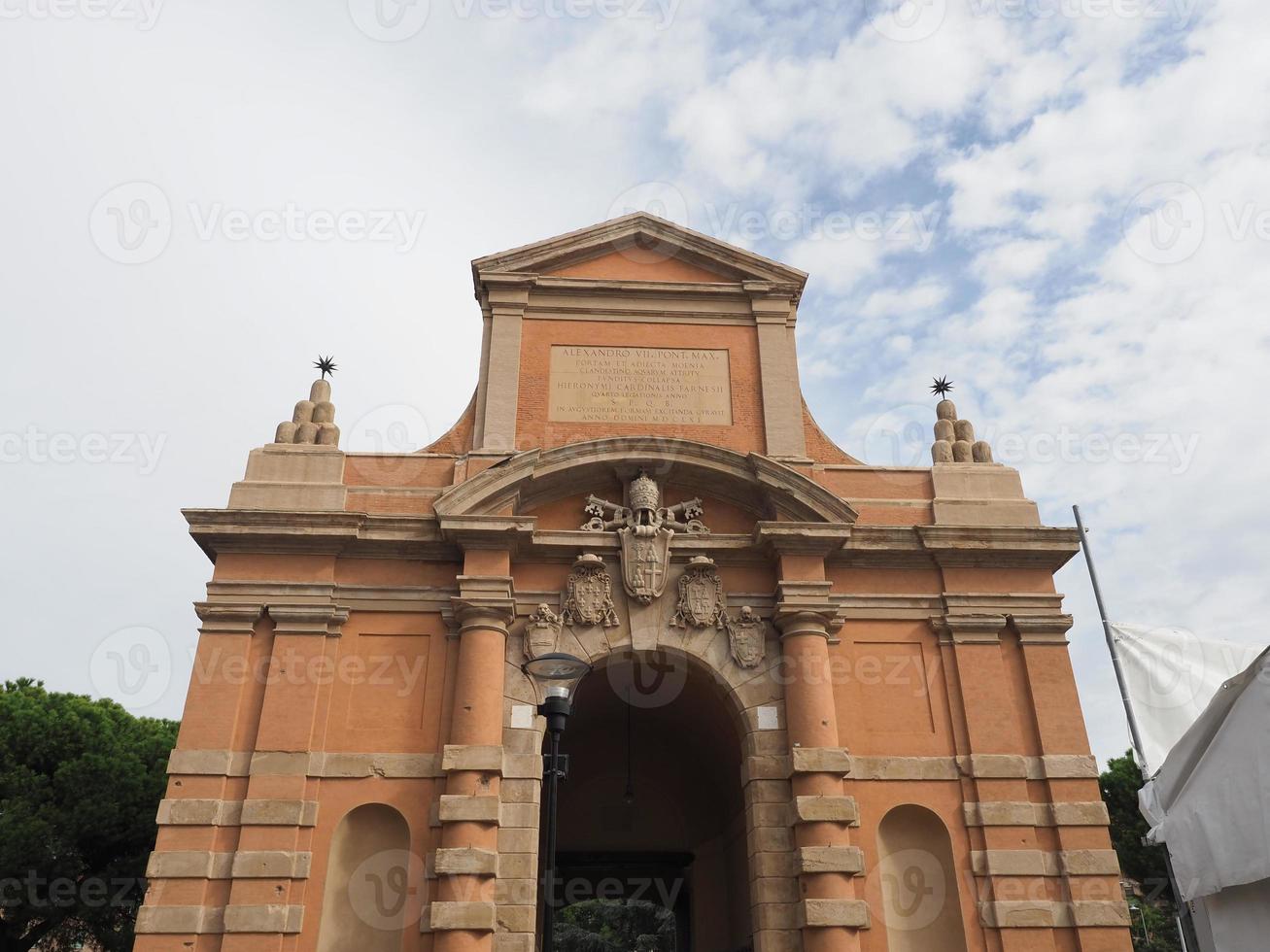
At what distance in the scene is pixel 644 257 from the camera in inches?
642

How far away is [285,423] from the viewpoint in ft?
48.5

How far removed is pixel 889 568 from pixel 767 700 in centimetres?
264

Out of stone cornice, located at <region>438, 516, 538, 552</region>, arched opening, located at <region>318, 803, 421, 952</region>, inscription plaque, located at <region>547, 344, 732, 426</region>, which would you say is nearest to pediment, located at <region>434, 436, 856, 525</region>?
Result: stone cornice, located at <region>438, 516, 538, 552</region>

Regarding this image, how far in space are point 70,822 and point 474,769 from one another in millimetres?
12426

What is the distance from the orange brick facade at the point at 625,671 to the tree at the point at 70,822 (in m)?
9.89

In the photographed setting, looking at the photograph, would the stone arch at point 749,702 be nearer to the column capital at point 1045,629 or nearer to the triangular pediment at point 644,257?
the column capital at point 1045,629

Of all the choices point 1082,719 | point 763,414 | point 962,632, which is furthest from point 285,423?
point 1082,719

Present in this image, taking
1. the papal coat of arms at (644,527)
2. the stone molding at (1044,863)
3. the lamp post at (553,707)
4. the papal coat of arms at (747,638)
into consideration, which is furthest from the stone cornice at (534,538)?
the lamp post at (553,707)

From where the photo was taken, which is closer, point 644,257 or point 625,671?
point 625,671

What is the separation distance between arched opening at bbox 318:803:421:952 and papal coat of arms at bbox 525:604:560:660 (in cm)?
257

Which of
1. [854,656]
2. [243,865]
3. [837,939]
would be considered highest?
[854,656]

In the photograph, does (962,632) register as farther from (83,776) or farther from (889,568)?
(83,776)

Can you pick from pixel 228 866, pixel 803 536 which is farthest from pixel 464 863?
pixel 803 536

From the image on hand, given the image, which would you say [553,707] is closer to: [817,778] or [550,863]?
[550,863]
